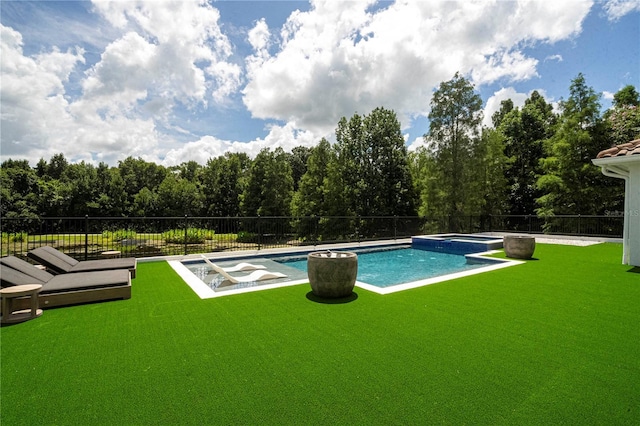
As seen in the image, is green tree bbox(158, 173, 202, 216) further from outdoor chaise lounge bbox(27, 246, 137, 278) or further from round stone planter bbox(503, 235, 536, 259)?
round stone planter bbox(503, 235, 536, 259)

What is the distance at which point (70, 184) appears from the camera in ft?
110

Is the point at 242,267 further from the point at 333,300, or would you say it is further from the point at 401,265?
the point at 401,265

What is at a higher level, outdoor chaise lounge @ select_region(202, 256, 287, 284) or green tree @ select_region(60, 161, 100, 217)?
green tree @ select_region(60, 161, 100, 217)

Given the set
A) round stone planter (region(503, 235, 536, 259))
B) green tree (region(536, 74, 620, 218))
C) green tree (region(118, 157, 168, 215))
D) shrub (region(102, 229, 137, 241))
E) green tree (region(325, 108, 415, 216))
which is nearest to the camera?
round stone planter (region(503, 235, 536, 259))

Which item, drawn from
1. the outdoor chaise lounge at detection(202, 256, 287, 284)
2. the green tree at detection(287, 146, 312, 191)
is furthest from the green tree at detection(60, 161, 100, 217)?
the outdoor chaise lounge at detection(202, 256, 287, 284)

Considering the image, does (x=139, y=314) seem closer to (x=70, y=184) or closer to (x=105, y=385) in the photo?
(x=105, y=385)

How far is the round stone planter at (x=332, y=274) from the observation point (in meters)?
4.38

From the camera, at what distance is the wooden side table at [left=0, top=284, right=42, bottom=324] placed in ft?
11.2

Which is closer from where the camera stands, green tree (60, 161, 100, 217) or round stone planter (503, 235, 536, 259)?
round stone planter (503, 235, 536, 259)

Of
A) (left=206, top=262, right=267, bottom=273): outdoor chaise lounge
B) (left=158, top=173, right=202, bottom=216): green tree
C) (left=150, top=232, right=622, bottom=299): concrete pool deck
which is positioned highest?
(left=158, top=173, right=202, bottom=216): green tree

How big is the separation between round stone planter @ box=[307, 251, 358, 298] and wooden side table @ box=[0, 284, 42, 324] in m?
3.44

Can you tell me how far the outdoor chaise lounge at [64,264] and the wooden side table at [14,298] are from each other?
4.44ft

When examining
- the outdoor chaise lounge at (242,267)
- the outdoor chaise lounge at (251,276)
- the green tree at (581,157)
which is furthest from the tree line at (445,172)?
the outdoor chaise lounge at (251,276)

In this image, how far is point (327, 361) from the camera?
2.60 meters
